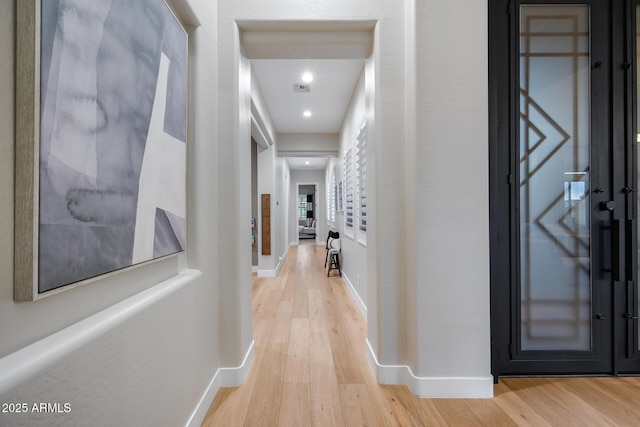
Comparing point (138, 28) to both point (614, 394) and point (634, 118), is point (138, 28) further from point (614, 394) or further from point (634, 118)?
point (614, 394)

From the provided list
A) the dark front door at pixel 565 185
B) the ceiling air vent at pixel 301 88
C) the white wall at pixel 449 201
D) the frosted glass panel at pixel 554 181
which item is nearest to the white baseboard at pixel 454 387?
the white wall at pixel 449 201

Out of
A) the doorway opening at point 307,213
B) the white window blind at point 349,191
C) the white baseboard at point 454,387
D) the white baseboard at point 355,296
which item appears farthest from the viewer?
the doorway opening at point 307,213

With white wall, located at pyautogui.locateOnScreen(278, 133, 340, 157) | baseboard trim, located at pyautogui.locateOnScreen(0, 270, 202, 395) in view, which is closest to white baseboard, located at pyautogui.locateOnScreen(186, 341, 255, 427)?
baseboard trim, located at pyautogui.locateOnScreen(0, 270, 202, 395)

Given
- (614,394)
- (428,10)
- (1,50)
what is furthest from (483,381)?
(1,50)

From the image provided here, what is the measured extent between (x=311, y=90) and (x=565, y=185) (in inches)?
116

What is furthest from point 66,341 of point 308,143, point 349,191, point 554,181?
point 308,143

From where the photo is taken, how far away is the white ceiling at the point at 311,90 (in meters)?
3.10

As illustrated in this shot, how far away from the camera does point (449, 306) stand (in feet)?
5.59

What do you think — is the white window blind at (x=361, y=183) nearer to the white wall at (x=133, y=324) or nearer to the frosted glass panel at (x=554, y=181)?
the frosted glass panel at (x=554, y=181)

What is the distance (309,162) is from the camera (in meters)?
9.01

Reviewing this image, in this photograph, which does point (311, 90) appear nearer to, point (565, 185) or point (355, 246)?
point (355, 246)

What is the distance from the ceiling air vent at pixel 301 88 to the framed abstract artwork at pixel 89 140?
251 centimetres

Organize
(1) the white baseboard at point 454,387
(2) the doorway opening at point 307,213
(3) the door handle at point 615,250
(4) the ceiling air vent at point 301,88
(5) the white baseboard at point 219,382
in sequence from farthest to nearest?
(2) the doorway opening at point 307,213
(4) the ceiling air vent at point 301,88
(3) the door handle at point 615,250
(1) the white baseboard at point 454,387
(5) the white baseboard at point 219,382

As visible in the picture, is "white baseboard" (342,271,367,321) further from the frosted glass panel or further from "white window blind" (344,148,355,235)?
the frosted glass panel
